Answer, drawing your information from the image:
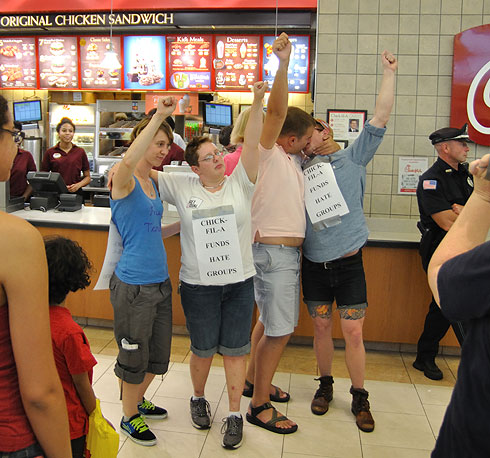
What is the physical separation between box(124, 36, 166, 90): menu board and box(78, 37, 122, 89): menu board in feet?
0.77

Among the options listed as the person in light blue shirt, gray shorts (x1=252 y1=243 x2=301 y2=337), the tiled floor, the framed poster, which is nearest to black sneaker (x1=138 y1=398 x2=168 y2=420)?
the tiled floor

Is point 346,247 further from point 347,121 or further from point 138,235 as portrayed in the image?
point 347,121

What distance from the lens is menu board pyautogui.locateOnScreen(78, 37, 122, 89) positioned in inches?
305

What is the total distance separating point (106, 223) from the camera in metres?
4.20

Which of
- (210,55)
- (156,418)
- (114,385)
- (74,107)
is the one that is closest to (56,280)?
(156,418)

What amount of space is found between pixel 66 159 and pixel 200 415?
3.96m

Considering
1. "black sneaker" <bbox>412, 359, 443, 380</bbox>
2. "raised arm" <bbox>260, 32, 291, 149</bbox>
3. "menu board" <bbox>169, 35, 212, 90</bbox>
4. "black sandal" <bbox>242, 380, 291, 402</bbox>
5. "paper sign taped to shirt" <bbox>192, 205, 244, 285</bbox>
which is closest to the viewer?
"raised arm" <bbox>260, 32, 291, 149</bbox>

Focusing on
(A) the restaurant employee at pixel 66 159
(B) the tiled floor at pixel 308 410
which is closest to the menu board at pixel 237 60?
(A) the restaurant employee at pixel 66 159

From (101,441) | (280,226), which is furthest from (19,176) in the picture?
(101,441)

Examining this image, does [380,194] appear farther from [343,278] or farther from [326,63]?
[343,278]

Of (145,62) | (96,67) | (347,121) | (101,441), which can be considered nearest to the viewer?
(101,441)

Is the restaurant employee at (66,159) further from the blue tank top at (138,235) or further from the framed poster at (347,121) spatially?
the blue tank top at (138,235)

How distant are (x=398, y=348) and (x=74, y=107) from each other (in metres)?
6.49

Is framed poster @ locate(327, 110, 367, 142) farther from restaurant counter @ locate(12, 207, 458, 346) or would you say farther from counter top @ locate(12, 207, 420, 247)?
restaurant counter @ locate(12, 207, 458, 346)
